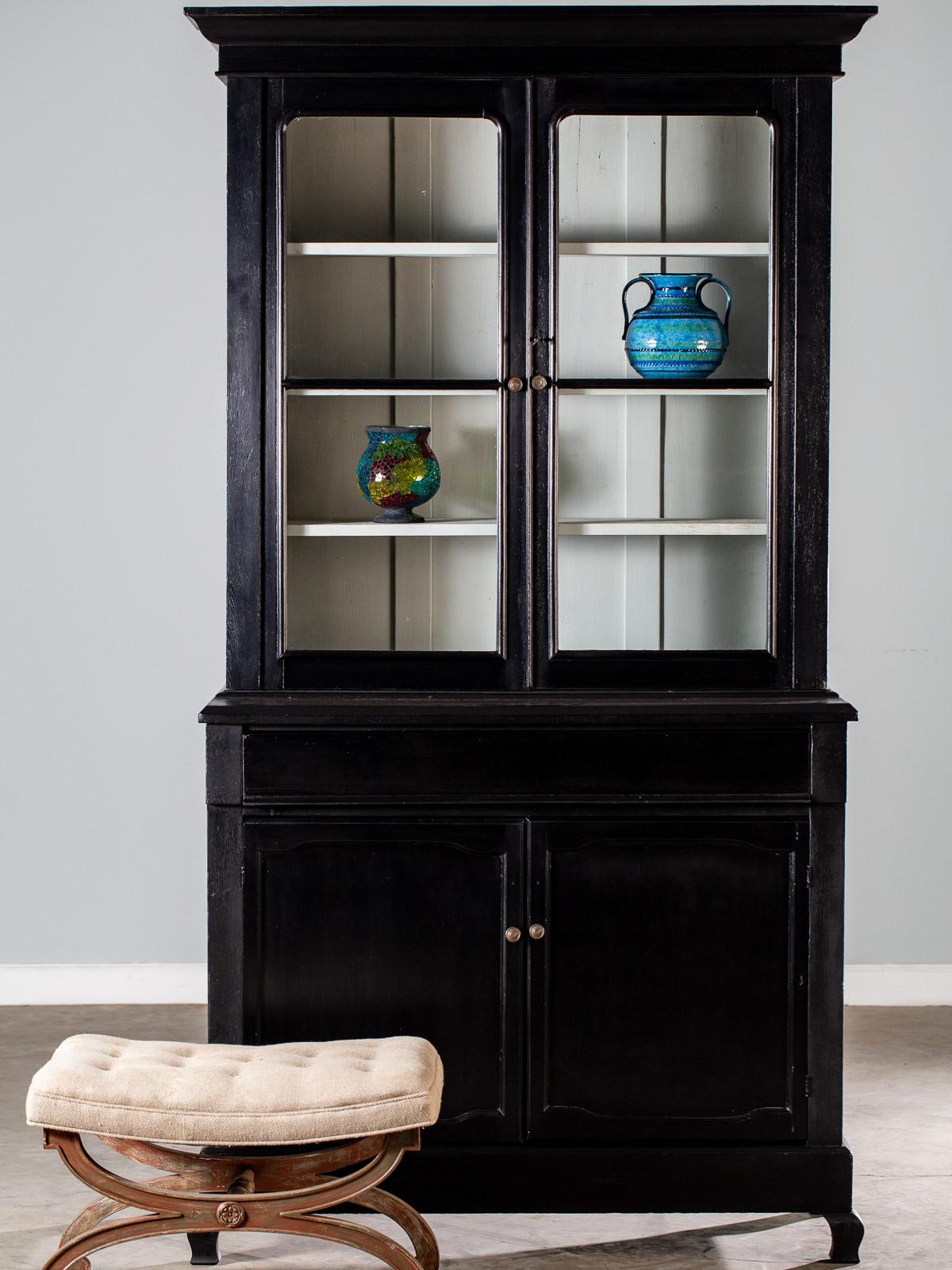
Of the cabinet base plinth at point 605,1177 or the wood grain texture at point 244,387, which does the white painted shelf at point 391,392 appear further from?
the cabinet base plinth at point 605,1177

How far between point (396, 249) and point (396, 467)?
0.39 meters

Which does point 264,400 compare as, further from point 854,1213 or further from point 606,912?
point 854,1213

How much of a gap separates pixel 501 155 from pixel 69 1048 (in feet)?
5.34

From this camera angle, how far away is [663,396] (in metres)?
2.38

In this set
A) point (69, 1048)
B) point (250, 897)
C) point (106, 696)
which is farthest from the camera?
point (106, 696)

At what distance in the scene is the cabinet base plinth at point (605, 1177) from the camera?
225cm

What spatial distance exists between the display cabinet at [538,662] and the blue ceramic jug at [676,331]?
1.7 inches

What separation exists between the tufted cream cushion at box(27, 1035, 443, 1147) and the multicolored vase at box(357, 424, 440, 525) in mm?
957

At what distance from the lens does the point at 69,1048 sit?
2.04 metres

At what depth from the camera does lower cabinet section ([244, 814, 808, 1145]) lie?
2256 millimetres


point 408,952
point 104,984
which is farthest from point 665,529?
point 104,984

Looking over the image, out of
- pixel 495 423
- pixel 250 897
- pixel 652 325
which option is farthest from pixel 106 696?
pixel 652 325

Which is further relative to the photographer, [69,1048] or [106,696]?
[106,696]

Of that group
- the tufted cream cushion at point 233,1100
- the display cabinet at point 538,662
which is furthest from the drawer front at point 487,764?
the tufted cream cushion at point 233,1100
